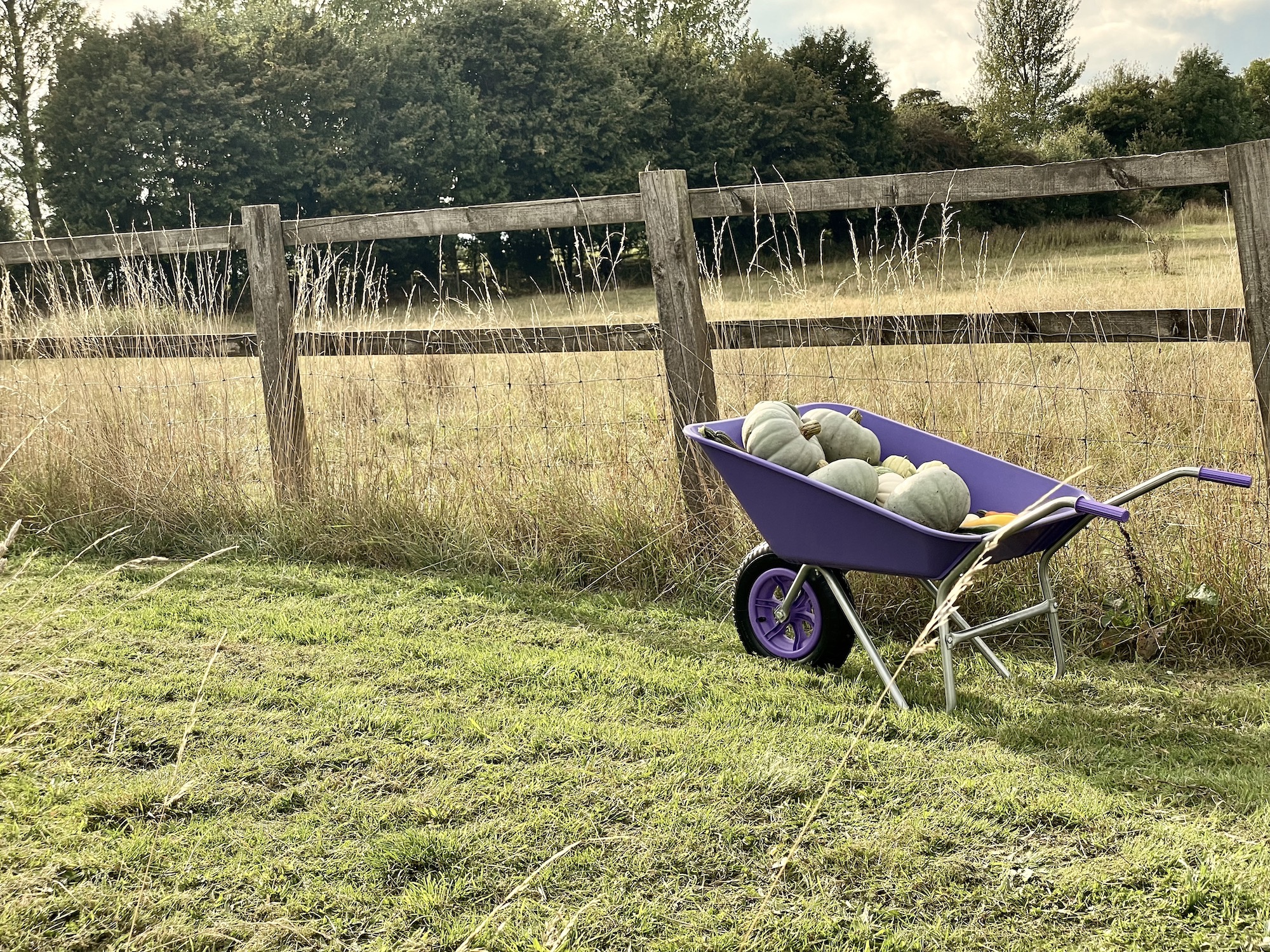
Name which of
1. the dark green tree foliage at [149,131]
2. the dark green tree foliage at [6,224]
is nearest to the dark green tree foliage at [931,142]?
the dark green tree foliage at [149,131]

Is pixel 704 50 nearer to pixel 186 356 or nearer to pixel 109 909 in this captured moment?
pixel 186 356

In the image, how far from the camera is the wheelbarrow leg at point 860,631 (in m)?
2.98

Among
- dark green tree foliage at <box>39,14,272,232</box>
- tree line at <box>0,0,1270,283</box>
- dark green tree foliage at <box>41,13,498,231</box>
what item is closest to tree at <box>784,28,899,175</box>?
tree line at <box>0,0,1270,283</box>

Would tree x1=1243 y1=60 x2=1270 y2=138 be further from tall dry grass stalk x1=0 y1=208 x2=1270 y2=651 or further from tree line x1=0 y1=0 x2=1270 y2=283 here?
tall dry grass stalk x1=0 y1=208 x2=1270 y2=651

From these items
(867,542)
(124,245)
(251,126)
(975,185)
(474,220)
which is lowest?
(867,542)

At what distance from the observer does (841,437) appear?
3.31m

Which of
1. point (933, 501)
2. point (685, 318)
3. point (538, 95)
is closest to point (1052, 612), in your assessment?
point (933, 501)

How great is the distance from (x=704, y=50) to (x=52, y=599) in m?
37.0

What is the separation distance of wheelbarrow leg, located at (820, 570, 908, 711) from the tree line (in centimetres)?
2262

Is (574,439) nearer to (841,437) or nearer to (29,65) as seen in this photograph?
(841,437)

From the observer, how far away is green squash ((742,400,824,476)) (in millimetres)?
3125

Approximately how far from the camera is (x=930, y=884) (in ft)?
7.45

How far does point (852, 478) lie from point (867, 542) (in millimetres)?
209

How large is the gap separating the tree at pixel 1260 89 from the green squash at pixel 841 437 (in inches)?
1720
